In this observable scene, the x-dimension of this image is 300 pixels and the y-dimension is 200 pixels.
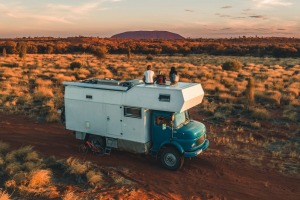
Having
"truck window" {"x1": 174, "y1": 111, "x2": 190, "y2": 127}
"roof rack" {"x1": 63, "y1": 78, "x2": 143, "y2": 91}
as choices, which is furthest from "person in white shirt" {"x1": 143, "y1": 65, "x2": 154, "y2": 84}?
"truck window" {"x1": 174, "y1": 111, "x2": 190, "y2": 127}

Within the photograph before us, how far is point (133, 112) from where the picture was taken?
12.0m

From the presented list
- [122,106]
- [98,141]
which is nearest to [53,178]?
[98,141]

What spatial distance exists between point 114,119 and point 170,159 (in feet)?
8.87

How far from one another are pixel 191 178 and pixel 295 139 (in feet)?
24.7

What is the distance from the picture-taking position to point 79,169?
36.4 feet

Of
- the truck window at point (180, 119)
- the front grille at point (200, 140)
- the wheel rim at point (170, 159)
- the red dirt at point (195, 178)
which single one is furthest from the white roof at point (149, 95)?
the red dirt at point (195, 178)

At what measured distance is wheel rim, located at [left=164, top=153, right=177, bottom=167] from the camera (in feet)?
38.5

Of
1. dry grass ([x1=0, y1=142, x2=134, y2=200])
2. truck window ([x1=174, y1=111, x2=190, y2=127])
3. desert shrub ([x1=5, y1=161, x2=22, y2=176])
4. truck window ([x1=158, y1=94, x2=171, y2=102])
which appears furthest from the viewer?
truck window ([x1=174, y1=111, x2=190, y2=127])

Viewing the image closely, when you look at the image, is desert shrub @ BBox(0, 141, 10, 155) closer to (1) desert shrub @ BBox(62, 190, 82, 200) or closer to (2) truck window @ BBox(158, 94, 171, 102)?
(1) desert shrub @ BBox(62, 190, 82, 200)

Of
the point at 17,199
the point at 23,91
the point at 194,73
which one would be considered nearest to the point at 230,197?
the point at 17,199

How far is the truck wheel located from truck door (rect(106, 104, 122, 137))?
1975 millimetres

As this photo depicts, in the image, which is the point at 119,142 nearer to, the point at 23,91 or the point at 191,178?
the point at 191,178

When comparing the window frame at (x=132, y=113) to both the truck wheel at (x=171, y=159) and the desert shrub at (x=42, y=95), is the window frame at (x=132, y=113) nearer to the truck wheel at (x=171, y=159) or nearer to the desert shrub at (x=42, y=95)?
the truck wheel at (x=171, y=159)

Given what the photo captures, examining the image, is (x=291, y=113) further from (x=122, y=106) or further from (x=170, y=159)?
(x=122, y=106)
